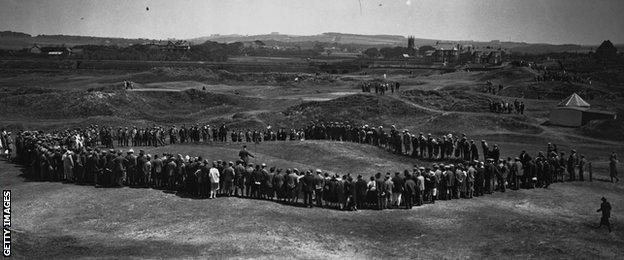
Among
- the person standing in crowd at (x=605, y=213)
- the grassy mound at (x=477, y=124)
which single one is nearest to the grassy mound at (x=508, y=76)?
the grassy mound at (x=477, y=124)

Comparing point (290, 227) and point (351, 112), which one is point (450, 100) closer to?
point (351, 112)

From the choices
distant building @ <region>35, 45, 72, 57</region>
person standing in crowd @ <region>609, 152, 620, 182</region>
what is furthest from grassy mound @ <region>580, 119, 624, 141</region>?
distant building @ <region>35, 45, 72, 57</region>

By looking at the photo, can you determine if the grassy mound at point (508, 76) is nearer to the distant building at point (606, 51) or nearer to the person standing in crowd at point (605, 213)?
the distant building at point (606, 51)

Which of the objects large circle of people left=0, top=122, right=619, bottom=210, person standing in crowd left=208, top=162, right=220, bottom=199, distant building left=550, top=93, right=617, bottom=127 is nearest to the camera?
large circle of people left=0, top=122, right=619, bottom=210

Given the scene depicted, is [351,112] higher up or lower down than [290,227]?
higher up

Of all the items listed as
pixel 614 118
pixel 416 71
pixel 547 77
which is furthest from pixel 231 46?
pixel 614 118

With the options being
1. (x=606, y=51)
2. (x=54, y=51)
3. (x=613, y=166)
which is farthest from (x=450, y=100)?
(x=54, y=51)

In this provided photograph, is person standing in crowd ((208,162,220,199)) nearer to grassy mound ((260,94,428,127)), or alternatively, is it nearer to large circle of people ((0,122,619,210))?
large circle of people ((0,122,619,210))

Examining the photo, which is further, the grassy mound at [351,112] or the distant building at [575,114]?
the grassy mound at [351,112]
